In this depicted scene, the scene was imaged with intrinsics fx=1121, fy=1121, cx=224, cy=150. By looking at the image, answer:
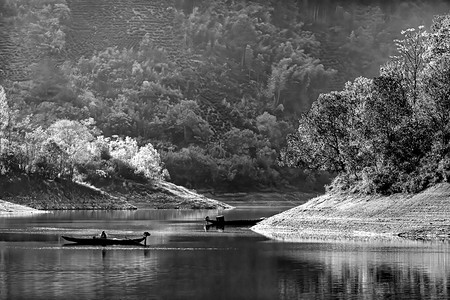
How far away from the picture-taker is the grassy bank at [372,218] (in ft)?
472

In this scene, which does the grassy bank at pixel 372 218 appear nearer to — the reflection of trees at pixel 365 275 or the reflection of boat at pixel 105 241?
the reflection of boat at pixel 105 241

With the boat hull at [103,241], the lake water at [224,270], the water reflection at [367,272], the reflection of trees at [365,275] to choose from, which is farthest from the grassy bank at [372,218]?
the reflection of trees at [365,275]

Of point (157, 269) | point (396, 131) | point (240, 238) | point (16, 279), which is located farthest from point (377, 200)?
point (16, 279)

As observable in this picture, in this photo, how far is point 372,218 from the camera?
154625 mm

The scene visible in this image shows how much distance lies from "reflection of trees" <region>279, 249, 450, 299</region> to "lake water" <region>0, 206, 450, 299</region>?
8 centimetres

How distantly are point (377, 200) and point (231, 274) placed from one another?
64002mm

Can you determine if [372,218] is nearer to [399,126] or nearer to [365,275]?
[399,126]

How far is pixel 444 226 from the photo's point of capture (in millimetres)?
141125

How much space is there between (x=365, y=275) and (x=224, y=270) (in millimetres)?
13695

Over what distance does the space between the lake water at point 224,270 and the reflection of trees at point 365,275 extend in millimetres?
78

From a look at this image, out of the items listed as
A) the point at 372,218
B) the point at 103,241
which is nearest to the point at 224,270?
the point at 103,241

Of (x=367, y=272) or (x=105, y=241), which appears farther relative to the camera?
(x=105, y=241)

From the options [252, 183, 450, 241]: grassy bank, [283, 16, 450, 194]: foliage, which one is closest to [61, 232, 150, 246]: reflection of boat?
[252, 183, 450, 241]: grassy bank

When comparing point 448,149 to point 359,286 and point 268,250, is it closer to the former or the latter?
point 268,250
